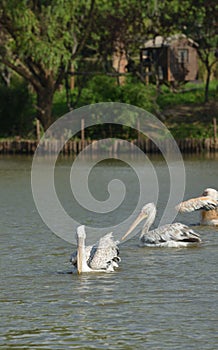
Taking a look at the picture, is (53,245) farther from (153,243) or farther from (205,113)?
(205,113)

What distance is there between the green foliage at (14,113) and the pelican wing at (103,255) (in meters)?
35.7

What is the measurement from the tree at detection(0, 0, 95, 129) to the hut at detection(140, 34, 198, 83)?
47.3 ft

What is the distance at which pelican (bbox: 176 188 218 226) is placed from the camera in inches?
790

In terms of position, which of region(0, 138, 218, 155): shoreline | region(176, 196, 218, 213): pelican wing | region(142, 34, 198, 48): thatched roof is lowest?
region(0, 138, 218, 155): shoreline

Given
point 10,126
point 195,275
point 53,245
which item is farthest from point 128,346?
point 10,126

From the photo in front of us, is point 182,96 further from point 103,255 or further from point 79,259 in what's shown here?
point 79,259

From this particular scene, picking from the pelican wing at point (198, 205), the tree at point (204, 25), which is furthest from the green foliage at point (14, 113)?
the pelican wing at point (198, 205)

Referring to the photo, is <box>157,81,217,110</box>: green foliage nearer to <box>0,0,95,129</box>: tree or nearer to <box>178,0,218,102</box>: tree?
<box>178,0,218,102</box>: tree

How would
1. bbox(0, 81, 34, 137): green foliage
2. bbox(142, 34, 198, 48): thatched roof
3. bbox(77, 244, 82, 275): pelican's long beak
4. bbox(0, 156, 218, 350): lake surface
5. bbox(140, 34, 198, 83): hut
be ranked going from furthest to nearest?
bbox(140, 34, 198, 83): hut
bbox(142, 34, 198, 48): thatched roof
bbox(0, 81, 34, 137): green foliage
bbox(77, 244, 82, 275): pelican's long beak
bbox(0, 156, 218, 350): lake surface

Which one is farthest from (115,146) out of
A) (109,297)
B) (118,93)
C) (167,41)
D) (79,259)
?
(109,297)

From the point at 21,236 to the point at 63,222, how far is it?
96.8 inches

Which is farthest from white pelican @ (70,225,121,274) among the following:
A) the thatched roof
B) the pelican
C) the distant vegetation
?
the thatched roof

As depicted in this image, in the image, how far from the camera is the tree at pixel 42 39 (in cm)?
4559

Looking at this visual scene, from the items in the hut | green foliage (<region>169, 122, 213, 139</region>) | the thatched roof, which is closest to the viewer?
green foliage (<region>169, 122, 213, 139</region>)
